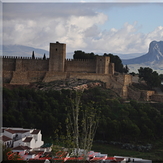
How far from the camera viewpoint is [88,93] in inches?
699

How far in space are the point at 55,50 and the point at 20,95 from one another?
329cm

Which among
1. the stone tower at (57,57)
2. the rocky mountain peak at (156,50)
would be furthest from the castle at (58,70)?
the rocky mountain peak at (156,50)

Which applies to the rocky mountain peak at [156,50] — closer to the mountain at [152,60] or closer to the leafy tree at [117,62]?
the mountain at [152,60]

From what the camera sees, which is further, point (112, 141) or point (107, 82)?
point (107, 82)

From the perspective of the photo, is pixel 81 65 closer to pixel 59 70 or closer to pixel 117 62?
pixel 59 70

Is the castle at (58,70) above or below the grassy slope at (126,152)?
above

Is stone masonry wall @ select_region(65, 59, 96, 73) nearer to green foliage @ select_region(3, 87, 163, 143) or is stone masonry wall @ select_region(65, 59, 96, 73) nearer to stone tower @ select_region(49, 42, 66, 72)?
stone tower @ select_region(49, 42, 66, 72)

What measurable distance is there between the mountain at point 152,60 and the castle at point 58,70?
2.77m

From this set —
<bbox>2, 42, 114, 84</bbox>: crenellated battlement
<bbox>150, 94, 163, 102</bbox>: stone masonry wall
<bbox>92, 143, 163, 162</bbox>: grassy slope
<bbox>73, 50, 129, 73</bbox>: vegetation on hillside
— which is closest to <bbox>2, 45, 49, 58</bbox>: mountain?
<bbox>2, 42, 114, 84</bbox>: crenellated battlement

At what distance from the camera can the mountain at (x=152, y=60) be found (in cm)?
2091

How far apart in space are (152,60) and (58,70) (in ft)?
21.9

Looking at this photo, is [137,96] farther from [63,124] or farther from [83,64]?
[63,124]

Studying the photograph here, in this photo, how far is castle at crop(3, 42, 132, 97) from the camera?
1870cm

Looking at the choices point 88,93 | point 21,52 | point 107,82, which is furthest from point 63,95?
point 21,52
